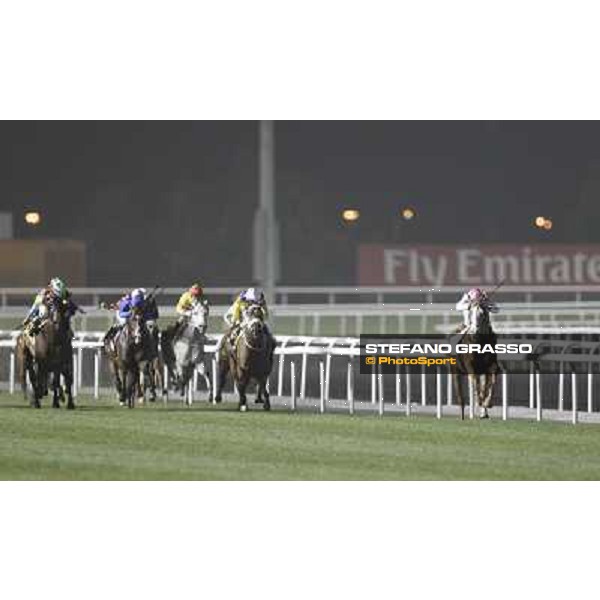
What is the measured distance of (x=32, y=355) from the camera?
84.8ft

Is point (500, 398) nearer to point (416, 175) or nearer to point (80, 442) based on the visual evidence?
point (80, 442)

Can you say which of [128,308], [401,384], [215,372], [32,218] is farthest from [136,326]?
[32,218]

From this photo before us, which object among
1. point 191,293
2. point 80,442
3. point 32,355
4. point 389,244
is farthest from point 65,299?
point 389,244

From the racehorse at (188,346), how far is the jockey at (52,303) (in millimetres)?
2233

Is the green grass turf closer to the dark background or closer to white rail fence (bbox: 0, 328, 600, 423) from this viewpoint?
white rail fence (bbox: 0, 328, 600, 423)

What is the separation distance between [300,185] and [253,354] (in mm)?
30363

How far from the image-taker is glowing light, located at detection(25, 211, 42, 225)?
174 feet

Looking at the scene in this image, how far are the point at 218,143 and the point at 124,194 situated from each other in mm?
2495

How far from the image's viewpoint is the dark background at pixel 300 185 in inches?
2126

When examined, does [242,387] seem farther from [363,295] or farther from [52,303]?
[363,295]

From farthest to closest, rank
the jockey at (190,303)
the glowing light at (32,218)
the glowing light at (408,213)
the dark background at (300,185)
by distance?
the glowing light at (408,213) < the dark background at (300,185) < the glowing light at (32,218) < the jockey at (190,303)

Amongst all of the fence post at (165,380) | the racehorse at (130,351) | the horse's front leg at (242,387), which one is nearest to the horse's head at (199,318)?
the fence post at (165,380)

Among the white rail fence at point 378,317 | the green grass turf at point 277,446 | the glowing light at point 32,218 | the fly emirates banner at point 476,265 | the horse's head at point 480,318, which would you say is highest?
the glowing light at point 32,218

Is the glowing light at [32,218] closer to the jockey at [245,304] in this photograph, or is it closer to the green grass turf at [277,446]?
the jockey at [245,304]
